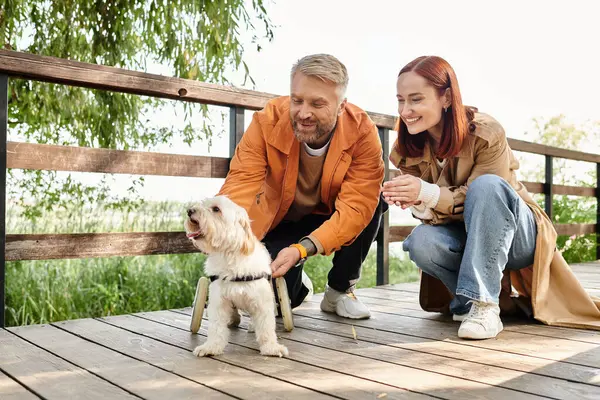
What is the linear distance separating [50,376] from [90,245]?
1147mm

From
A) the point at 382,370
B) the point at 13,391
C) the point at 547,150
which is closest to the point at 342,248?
the point at 382,370

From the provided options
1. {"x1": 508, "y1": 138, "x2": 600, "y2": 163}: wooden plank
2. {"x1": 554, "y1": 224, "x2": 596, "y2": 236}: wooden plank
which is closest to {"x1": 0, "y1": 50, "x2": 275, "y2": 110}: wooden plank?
{"x1": 508, "y1": 138, "x2": 600, "y2": 163}: wooden plank

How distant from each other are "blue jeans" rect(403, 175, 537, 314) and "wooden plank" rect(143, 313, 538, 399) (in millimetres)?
550

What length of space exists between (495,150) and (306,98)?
0.82 m

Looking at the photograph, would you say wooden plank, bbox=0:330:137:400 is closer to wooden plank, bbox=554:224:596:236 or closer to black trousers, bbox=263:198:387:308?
black trousers, bbox=263:198:387:308

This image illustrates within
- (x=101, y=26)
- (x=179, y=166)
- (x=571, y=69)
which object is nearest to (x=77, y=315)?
(x=179, y=166)

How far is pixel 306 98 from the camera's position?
96.3 inches

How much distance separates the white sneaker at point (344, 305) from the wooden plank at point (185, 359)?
762mm

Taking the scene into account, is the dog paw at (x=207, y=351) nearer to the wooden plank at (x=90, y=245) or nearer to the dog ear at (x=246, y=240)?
the dog ear at (x=246, y=240)

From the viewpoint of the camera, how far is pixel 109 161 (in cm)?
293

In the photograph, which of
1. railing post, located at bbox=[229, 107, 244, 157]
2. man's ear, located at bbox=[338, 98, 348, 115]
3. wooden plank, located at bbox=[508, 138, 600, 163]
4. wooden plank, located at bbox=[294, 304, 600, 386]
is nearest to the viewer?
wooden plank, located at bbox=[294, 304, 600, 386]

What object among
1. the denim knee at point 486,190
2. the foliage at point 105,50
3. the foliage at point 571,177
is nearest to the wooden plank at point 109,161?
the denim knee at point 486,190

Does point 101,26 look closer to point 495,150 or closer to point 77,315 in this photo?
point 77,315

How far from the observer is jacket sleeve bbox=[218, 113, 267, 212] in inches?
102
